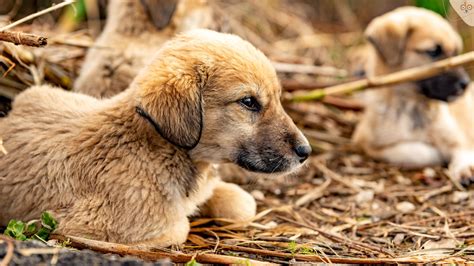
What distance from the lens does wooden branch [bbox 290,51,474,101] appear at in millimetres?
6352

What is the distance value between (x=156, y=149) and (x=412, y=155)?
332 centimetres

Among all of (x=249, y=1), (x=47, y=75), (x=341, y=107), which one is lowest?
(x=341, y=107)

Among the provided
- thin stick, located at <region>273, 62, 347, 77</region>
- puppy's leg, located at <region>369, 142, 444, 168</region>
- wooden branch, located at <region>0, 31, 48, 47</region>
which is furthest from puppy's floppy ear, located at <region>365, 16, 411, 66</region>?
wooden branch, located at <region>0, 31, 48, 47</region>

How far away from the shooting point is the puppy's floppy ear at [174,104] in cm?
407

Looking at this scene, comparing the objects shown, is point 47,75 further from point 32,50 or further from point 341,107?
point 341,107

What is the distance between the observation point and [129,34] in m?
6.29

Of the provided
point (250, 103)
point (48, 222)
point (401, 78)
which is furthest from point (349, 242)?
point (401, 78)

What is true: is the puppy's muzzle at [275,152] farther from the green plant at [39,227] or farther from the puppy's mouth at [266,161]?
the green plant at [39,227]

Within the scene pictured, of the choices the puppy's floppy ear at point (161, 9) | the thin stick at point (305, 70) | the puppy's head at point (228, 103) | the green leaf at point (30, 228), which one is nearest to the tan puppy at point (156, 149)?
the puppy's head at point (228, 103)

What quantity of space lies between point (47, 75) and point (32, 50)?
288 mm

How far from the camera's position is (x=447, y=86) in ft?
22.3

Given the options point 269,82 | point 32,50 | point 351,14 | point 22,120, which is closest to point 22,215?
point 22,120

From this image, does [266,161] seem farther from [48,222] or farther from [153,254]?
[48,222]

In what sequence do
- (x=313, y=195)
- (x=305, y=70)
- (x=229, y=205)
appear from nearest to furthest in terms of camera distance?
(x=229, y=205)
(x=313, y=195)
(x=305, y=70)
